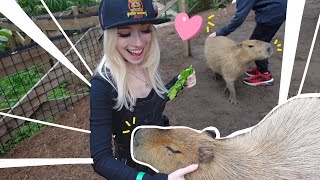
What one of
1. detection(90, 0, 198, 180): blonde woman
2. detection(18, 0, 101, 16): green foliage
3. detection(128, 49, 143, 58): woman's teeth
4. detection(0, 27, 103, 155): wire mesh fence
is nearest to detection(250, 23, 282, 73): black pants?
detection(0, 27, 103, 155): wire mesh fence

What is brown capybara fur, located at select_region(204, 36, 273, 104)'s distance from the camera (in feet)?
11.9

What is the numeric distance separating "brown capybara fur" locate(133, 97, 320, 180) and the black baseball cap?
0.46 m

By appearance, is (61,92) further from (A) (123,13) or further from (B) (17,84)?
(A) (123,13)

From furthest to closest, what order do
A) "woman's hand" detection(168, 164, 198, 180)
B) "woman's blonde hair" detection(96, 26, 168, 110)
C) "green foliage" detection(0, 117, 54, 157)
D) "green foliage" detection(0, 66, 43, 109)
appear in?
"green foliage" detection(0, 66, 43, 109), "green foliage" detection(0, 117, 54, 157), "woman's blonde hair" detection(96, 26, 168, 110), "woman's hand" detection(168, 164, 198, 180)

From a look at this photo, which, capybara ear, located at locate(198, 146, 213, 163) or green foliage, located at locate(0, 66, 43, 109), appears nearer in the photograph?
capybara ear, located at locate(198, 146, 213, 163)

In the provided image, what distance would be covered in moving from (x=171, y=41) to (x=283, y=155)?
5.20 meters

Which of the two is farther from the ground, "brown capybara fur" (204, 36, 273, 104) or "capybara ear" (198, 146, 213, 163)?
"capybara ear" (198, 146, 213, 163)

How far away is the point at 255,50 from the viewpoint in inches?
143

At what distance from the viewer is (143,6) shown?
1.31 m

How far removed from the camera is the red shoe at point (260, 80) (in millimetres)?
4145

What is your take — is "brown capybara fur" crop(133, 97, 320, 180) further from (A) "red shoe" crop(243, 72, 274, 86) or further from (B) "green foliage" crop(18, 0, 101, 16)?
(B) "green foliage" crop(18, 0, 101, 16)

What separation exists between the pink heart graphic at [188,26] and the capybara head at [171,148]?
1517 mm

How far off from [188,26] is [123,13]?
5.51 feet

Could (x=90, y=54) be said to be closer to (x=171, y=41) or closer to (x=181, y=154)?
(x=171, y=41)
